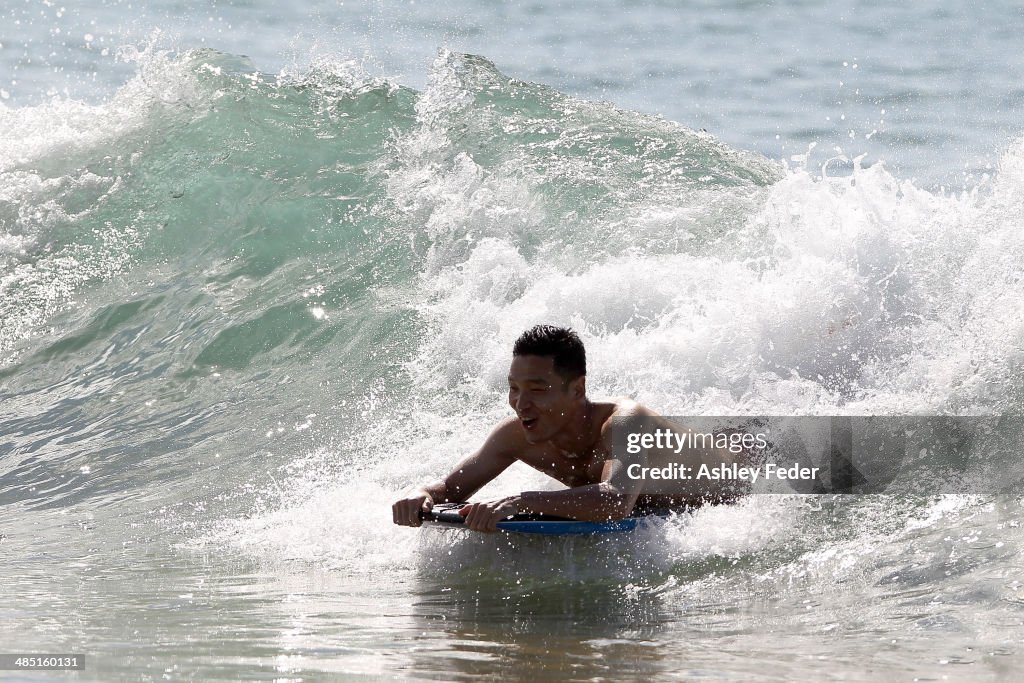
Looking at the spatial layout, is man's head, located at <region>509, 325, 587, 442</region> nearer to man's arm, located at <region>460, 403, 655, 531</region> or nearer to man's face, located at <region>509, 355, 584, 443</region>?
man's face, located at <region>509, 355, 584, 443</region>

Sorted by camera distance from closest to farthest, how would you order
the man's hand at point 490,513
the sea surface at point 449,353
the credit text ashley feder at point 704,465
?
the sea surface at point 449,353 < the man's hand at point 490,513 < the credit text ashley feder at point 704,465

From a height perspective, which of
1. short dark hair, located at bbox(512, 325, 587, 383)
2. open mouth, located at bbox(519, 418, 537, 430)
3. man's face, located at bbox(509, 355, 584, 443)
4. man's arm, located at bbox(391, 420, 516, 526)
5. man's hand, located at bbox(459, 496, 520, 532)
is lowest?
man's hand, located at bbox(459, 496, 520, 532)

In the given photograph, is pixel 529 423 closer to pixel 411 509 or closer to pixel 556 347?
pixel 556 347

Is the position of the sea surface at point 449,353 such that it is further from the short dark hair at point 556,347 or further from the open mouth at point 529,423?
the short dark hair at point 556,347

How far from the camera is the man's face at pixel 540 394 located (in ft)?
17.4

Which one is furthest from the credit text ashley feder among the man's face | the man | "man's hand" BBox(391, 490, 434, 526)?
"man's hand" BBox(391, 490, 434, 526)

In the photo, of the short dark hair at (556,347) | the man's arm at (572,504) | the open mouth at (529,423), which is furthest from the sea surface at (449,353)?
the short dark hair at (556,347)

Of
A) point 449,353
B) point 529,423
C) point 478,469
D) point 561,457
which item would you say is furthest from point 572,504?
point 449,353

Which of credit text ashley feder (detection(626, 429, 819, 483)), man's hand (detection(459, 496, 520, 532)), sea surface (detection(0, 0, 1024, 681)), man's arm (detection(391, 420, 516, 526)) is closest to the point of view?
sea surface (detection(0, 0, 1024, 681))

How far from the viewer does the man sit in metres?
5.11

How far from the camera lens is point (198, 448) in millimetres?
7668

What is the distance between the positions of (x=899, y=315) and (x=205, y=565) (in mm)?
4245

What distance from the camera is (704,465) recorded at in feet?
18.3

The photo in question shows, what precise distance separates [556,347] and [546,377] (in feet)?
0.42
